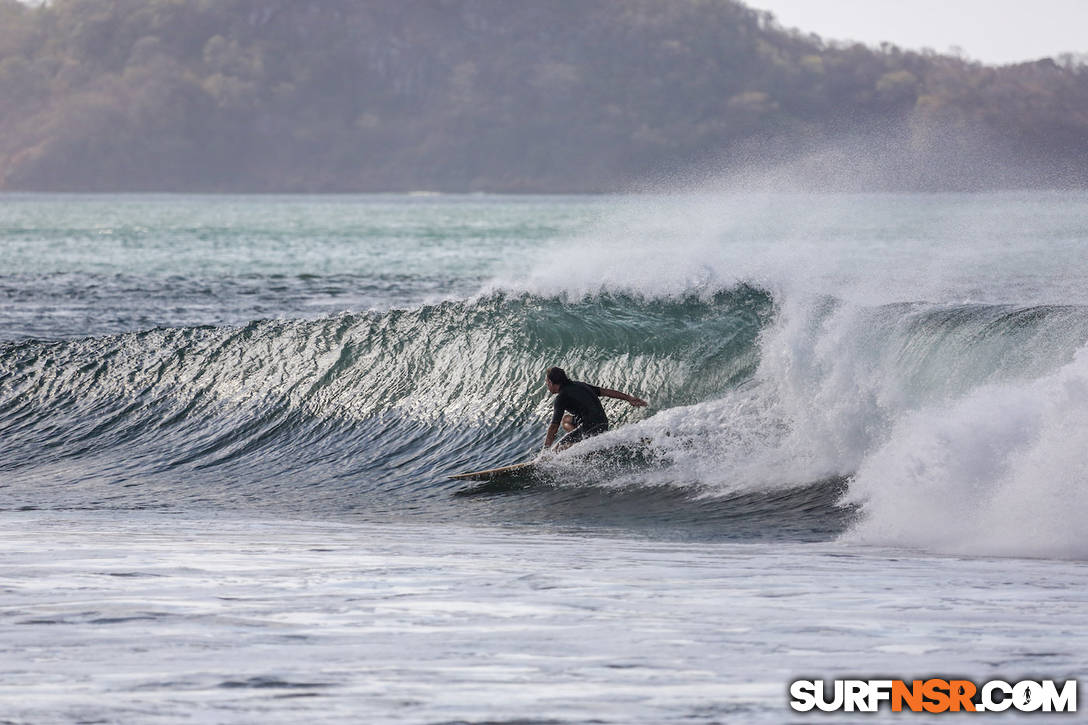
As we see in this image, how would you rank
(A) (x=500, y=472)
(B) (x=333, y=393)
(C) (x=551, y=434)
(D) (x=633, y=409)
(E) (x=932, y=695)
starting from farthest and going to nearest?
(B) (x=333, y=393)
(D) (x=633, y=409)
(C) (x=551, y=434)
(A) (x=500, y=472)
(E) (x=932, y=695)

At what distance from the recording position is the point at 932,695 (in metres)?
5.87

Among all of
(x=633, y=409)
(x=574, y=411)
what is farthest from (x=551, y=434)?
(x=633, y=409)

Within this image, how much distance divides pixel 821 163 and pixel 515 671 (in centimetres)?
11496

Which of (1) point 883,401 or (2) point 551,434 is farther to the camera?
(2) point 551,434

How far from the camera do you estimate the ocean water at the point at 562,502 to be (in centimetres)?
626

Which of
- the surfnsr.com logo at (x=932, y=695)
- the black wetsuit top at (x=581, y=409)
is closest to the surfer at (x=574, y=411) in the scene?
the black wetsuit top at (x=581, y=409)

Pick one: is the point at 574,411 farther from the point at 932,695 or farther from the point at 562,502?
the point at 932,695

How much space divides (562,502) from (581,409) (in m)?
1.37

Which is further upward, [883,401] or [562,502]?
[883,401]

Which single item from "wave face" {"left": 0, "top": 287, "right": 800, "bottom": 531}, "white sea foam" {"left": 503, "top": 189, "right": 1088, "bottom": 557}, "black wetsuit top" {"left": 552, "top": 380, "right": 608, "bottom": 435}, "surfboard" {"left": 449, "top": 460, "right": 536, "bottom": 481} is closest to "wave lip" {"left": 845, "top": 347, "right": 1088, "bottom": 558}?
"white sea foam" {"left": 503, "top": 189, "right": 1088, "bottom": 557}

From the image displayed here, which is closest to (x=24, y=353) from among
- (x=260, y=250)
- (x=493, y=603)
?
(x=493, y=603)

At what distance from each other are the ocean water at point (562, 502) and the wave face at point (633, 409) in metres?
0.05

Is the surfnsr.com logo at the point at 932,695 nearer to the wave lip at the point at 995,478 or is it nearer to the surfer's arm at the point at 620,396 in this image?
the wave lip at the point at 995,478

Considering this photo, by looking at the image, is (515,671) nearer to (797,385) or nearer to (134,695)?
(134,695)
